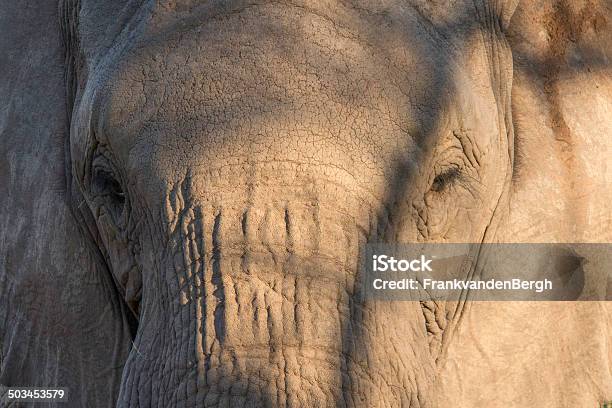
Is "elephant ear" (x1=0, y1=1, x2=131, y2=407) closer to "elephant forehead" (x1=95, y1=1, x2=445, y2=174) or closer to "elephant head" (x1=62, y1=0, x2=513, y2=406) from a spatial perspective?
"elephant head" (x1=62, y1=0, x2=513, y2=406)

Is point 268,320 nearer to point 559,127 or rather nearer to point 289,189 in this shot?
point 289,189

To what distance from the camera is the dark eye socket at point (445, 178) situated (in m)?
2.79

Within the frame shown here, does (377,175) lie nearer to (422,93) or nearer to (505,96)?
(422,93)

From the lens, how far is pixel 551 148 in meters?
2.89

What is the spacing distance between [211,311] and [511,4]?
0.93 m

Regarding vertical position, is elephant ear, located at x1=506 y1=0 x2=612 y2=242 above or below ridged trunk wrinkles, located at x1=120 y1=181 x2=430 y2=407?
above

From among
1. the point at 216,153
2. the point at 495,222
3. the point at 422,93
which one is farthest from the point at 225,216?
the point at 495,222

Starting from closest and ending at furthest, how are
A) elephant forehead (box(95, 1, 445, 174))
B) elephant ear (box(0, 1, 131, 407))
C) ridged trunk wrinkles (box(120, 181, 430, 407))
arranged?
ridged trunk wrinkles (box(120, 181, 430, 407)), elephant forehead (box(95, 1, 445, 174)), elephant ear (box(0, 1, 131, 407))

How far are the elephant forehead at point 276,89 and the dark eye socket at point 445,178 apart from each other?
0.18 metres

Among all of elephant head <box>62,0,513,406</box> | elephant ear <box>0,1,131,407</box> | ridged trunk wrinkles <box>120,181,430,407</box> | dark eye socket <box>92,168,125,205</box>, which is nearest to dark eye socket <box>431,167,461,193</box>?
elephant head <box>62,0,513,406</box>

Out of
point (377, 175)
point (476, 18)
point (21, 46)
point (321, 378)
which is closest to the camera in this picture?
point (321, 378)

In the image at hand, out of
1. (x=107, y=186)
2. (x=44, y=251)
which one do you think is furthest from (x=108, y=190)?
(x=44, y=251)

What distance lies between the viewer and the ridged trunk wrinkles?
7.72 ft

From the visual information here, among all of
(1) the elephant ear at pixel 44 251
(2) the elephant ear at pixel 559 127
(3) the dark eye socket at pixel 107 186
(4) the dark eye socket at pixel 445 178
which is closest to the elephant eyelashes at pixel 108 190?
(3) the dark eye socket at pixel 107 186
